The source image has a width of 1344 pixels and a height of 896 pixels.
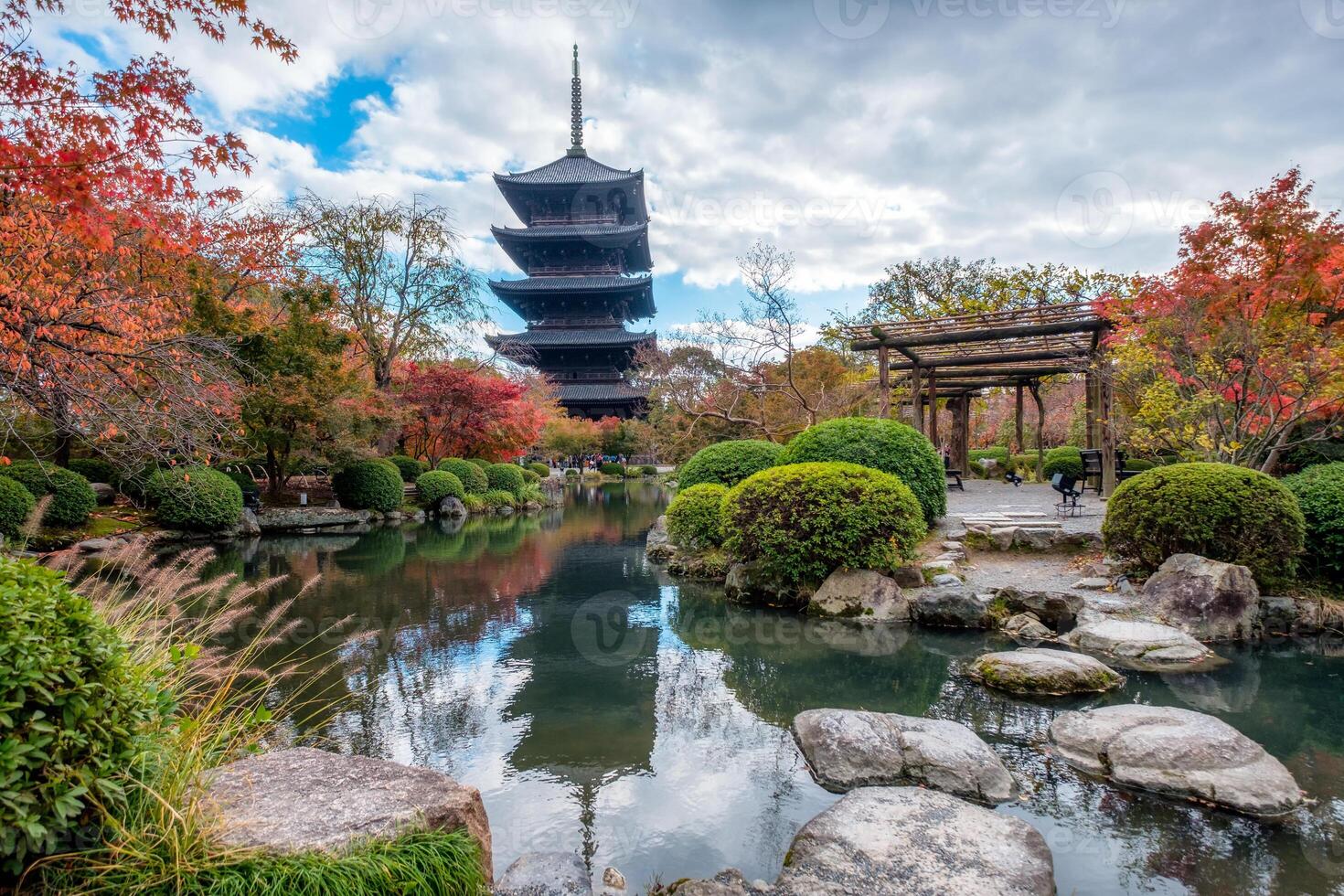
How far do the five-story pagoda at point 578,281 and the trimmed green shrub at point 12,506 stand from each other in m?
20.9

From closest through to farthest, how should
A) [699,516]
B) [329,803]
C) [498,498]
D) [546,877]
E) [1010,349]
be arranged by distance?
[329,803], [546,877], [699,516], [1010,349], [498,498]

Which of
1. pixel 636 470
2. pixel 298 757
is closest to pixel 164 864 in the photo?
pixel 298 757

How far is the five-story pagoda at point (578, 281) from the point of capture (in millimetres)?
30125

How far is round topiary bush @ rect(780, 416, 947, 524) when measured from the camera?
783 cm

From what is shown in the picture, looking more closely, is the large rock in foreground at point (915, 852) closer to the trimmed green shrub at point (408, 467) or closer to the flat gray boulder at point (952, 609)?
the flat gray boulder at point (952, 609)

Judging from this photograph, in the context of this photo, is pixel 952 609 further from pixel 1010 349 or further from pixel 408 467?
pixel 408 467

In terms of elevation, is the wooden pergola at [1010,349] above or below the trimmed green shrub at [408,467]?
above

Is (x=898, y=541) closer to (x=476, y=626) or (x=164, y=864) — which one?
(x=476, y=626)

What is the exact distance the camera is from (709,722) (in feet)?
13.3

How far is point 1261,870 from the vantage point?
8.04 ft

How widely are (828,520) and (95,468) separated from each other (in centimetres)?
1487

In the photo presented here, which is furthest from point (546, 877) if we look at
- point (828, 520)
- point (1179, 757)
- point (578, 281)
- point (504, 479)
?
point (578, 281)

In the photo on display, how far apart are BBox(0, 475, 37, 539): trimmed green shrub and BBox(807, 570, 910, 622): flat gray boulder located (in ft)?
35.2

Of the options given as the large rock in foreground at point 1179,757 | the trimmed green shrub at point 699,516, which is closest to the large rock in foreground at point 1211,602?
the large rock in foreground at point 1179,757
